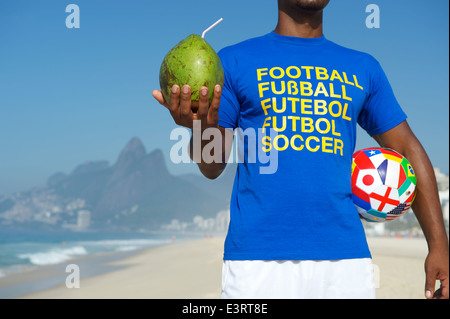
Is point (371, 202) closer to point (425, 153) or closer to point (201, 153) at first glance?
point (425, 153)

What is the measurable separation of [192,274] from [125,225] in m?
146

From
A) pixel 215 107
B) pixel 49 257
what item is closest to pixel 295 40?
pixel 215 107

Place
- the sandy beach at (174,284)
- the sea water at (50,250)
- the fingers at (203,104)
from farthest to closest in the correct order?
the sea water at (50,250) < the sandy beach at (174,284) < the fingers at (203,104)

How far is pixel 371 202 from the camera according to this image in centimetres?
270

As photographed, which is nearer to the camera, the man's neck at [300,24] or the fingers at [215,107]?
the fingers at [215,107]

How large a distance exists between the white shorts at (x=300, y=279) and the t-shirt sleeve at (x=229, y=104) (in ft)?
2.54

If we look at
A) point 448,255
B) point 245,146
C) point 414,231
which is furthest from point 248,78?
point 414,231

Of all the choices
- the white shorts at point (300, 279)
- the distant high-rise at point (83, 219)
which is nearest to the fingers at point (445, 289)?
the white shorts at point (300, 279)

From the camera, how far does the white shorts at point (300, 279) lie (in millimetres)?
2309

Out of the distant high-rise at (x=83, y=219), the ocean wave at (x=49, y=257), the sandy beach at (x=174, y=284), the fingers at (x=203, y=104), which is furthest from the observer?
the distant high-rise at (x=83, y=219)

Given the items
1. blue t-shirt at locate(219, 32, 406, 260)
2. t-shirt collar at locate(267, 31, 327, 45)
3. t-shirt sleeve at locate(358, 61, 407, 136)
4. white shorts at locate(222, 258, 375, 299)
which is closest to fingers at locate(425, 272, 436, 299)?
white shorts at locate(222, 258, 375, 299)

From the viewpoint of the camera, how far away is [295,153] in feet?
7.80

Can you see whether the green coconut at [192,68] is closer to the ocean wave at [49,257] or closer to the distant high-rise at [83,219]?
the ocean wave at [49,257]

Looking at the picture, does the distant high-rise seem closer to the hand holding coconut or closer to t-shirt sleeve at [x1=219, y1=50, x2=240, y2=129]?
t-shirt sleeve at [x1=219, y1=50, x2=240, y2=129]
